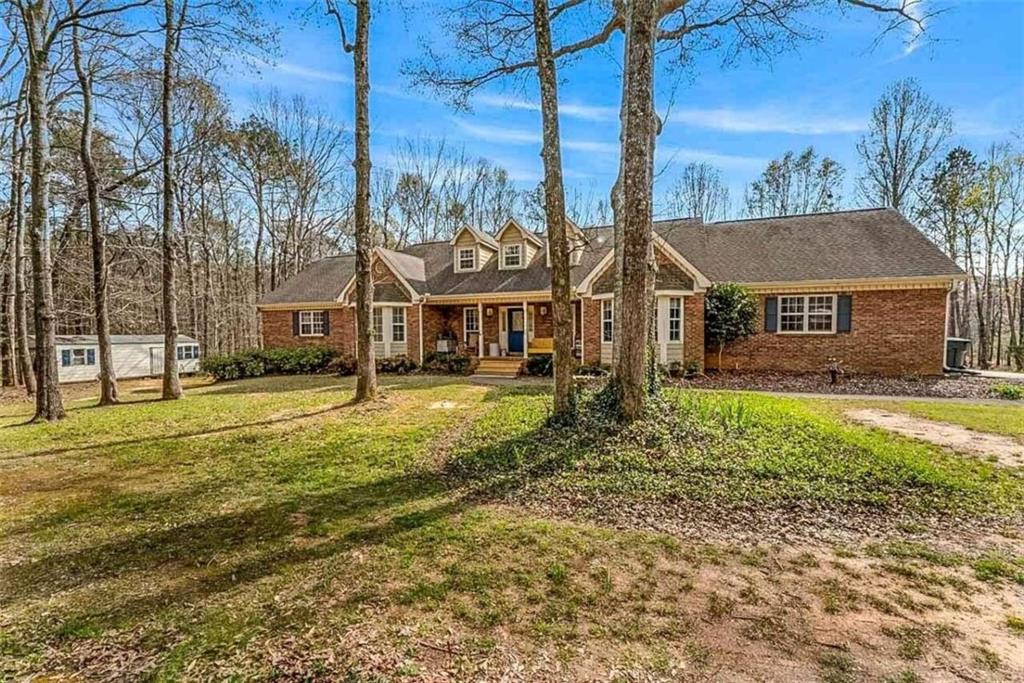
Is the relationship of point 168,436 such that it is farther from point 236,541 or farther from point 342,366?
point 342,366

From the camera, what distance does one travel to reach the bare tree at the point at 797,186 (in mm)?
28078

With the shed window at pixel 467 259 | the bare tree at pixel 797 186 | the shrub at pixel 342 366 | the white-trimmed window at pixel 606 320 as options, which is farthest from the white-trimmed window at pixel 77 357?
the bare tree at pixel 797 186

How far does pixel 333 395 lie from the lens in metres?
13.2

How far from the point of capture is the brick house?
47.3ft

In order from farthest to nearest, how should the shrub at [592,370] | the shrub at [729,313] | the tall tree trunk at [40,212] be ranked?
1. the shrub at [592,370]
2. the shrub at [729,313]
3. the tall tree trunk at [40,212]

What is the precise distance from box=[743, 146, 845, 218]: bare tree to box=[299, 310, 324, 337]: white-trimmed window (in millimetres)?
26351

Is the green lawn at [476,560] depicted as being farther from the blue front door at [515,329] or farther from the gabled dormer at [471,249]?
the gabled dormer at [471,249]

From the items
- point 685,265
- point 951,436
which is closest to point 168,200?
point 685,265

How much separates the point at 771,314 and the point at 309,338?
18.0 m

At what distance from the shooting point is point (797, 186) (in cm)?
2941

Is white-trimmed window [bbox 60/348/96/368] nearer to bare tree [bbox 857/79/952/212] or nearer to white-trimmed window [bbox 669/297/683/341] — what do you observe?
white-trimmed window [bbox 669/297/683/341]

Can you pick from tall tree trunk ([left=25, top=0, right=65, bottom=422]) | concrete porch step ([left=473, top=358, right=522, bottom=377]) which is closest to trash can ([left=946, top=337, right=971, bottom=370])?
concrete porch step ([left=473, top=358, right=522, bottom=377])

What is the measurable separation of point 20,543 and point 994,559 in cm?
830

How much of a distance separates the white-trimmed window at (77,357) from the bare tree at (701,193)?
31461mm
